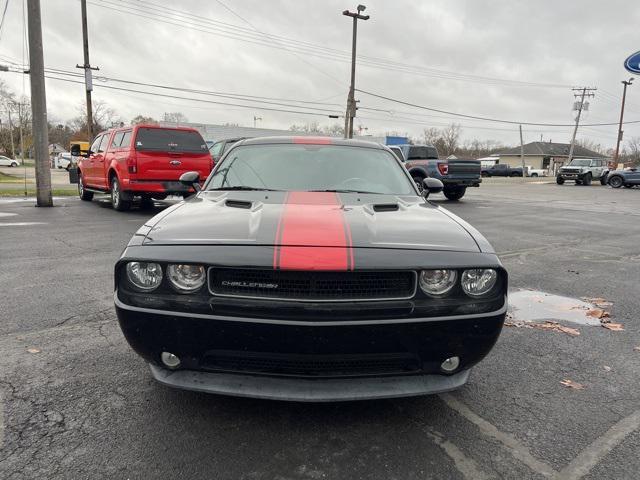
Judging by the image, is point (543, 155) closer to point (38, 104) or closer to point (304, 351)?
point (38, 104)

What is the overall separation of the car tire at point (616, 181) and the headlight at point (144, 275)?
1371 inches

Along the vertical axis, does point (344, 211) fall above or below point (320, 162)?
below

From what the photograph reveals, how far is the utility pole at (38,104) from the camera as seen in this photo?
11195mm

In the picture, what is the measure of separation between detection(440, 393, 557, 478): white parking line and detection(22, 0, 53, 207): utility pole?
1179 centimetres

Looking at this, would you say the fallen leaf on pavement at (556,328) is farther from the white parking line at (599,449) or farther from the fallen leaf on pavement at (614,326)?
the white parking line at (599,449)

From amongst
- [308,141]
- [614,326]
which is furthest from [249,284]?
[614,326]

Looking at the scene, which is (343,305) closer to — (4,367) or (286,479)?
(286,479)

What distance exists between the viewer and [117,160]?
10.5 m

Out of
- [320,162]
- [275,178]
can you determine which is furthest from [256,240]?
[320,162]

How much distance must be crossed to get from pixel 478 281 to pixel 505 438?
78cm

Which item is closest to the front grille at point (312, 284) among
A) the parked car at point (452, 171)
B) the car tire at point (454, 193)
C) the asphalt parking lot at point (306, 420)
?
the asphalt parking lot at point (306, 420)

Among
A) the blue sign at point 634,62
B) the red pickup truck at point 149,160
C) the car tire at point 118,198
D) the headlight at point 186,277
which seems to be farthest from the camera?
the car tire at point 118,198

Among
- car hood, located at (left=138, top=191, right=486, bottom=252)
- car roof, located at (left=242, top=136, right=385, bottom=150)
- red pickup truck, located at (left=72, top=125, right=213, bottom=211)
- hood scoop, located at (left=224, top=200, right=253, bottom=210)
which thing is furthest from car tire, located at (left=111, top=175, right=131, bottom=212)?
hood scoop, located at (left=224, top=200, right=253, bottom=210)

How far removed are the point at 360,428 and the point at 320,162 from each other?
220cm
